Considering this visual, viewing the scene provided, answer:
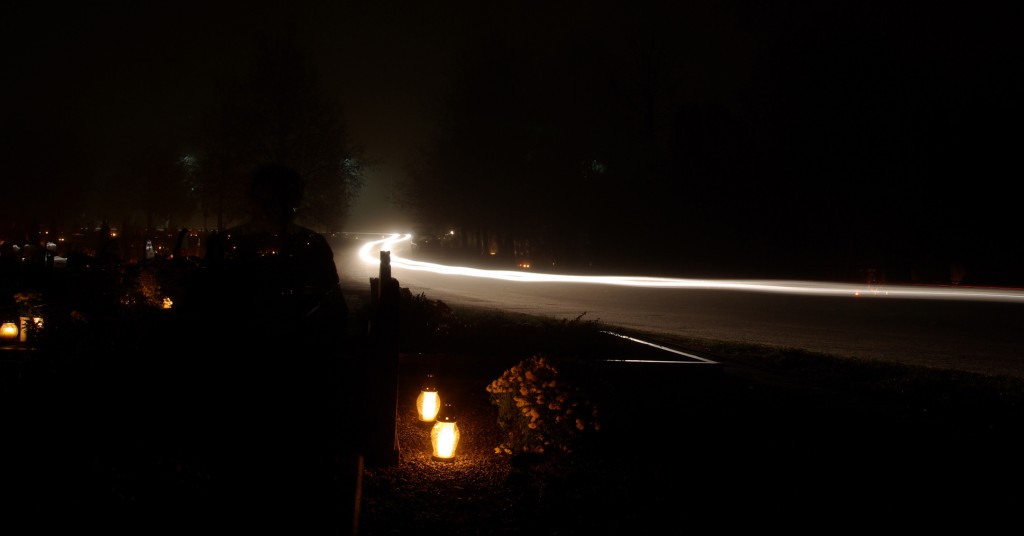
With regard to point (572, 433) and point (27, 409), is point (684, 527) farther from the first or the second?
Result: point (27, 409)

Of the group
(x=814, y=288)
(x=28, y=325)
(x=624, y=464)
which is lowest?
(x=624, y=464)

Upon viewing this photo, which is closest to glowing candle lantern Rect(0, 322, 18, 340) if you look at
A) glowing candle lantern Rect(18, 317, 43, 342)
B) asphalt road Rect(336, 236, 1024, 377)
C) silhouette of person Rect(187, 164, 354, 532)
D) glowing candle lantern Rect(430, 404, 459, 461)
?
glowing candle lantern Rect(18, 317, 43, 342)

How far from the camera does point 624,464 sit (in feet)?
16.9

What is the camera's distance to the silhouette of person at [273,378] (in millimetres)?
4176

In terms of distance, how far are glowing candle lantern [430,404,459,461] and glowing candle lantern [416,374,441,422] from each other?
16.1 inches

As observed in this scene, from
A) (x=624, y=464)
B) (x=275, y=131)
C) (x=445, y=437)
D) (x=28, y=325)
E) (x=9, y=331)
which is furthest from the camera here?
(x=275, y=131)

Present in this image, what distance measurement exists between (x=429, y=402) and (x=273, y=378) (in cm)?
148

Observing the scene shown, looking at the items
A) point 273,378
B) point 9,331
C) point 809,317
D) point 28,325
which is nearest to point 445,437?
point 273,378

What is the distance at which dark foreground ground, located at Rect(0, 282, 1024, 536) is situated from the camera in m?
3.96

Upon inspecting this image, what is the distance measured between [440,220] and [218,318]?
1947 inches

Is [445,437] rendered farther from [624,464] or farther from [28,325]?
[28,325]

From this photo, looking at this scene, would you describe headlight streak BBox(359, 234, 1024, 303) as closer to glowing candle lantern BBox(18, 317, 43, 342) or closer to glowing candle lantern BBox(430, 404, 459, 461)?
glowing candle lantern BBox(430, 404, 459, 461)

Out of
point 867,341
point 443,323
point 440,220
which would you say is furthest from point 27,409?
point 440,220

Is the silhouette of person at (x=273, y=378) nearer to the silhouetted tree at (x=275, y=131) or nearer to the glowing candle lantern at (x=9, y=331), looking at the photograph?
the glowing candle lantern at (x=9, y=331)
